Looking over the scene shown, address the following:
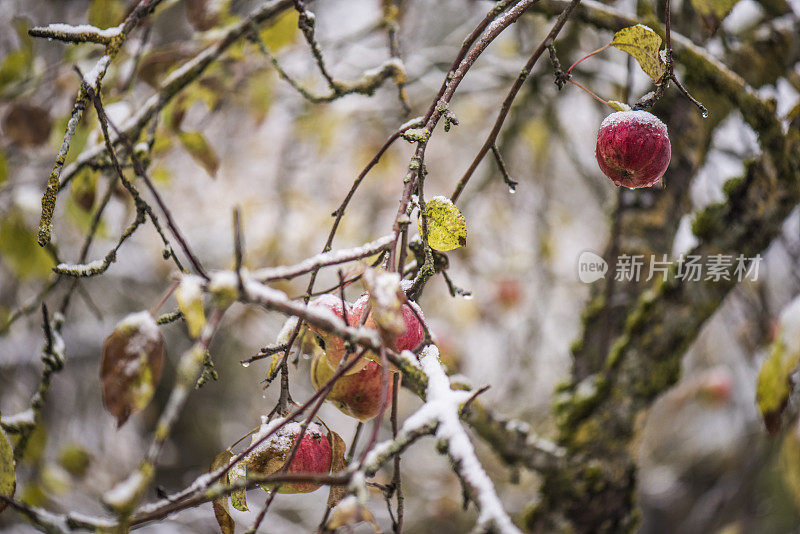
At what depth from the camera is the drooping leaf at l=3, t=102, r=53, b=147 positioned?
1236 millimetres

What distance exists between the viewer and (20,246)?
4.09ft

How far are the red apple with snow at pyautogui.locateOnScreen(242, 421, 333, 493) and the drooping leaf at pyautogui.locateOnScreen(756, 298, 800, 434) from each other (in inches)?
21.2

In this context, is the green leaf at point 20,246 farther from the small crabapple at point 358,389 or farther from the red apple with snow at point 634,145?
the red apple with snow at point 634,145

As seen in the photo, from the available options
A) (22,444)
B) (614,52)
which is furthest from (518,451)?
(614,52)

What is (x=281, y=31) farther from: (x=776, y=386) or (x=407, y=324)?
(x=776, y=386)

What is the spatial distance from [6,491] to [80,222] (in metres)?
0.84

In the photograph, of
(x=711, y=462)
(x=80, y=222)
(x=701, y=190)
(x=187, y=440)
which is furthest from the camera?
(x=187, y=440)

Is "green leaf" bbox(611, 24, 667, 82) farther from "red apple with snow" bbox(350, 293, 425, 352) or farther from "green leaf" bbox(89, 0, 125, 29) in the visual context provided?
"green leaf" bbox(89, 0, 125, 29)

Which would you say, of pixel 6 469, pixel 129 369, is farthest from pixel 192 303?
pixel 6 469

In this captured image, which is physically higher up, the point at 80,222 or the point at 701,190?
the point at 701,190

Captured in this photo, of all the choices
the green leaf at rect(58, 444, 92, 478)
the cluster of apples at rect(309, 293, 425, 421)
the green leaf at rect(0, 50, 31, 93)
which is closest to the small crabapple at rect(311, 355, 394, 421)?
the cluster of apples at rect(309, 293, 425, 421)

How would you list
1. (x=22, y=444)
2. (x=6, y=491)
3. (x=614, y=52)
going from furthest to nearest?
1. (x=614, y=52)
2. (x=22, y=444)
3. (x=6, y=491)

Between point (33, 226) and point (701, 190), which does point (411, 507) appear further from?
point (33, 226)

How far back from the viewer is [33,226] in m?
1.36
